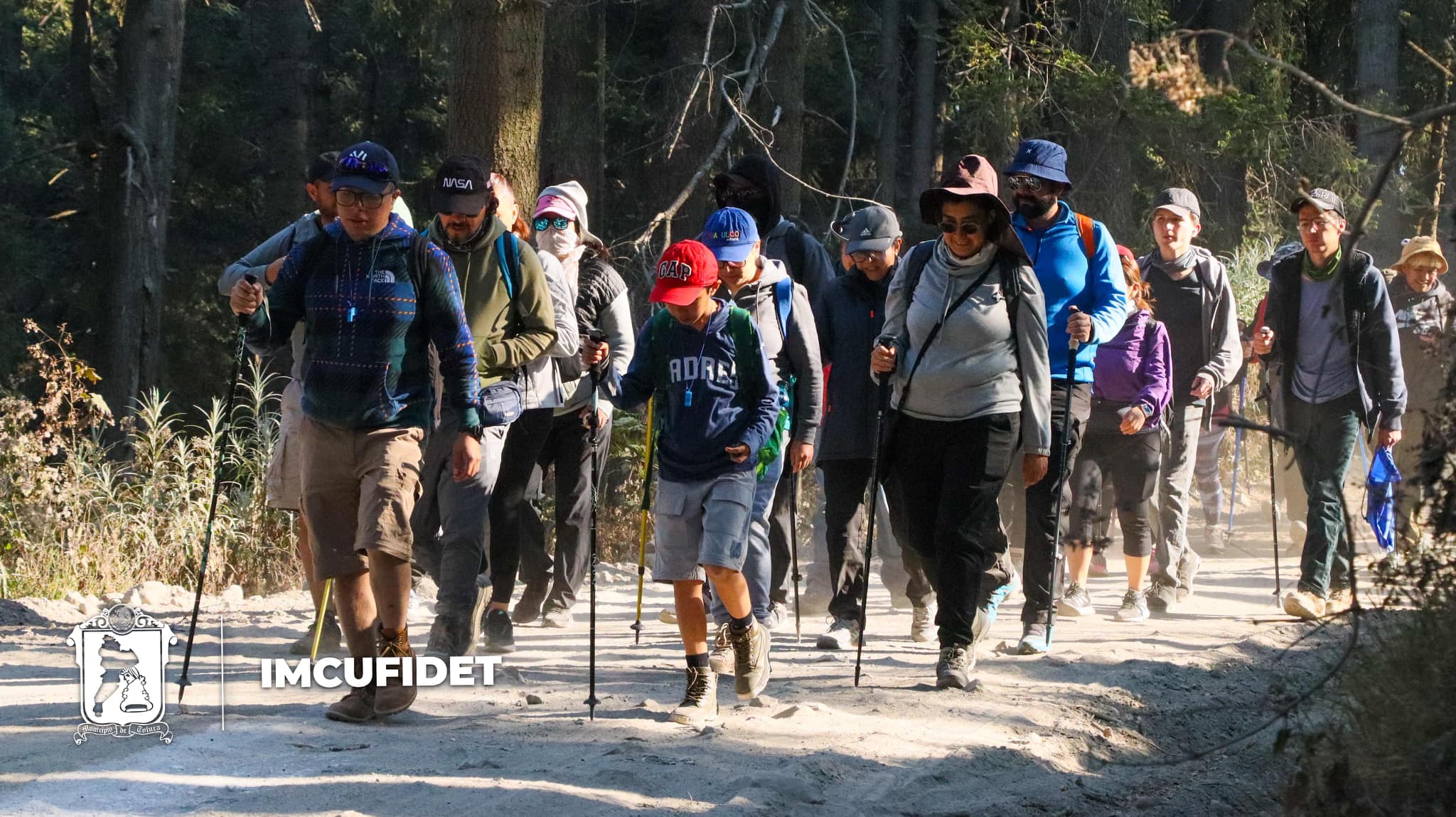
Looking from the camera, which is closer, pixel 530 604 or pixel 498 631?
pixel 498 631

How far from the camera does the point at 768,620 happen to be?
820cm

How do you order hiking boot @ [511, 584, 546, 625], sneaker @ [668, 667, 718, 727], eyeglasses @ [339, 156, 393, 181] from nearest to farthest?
eyeglasses @ [339, 156, 393, 181], sneaker @ [668, 667, 718, 727], hiking boot @ [511, 584, 546, 625]

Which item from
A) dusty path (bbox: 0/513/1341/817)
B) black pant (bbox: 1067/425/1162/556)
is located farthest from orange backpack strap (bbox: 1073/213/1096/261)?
dusty path (bbox: 0/513/1341/817)

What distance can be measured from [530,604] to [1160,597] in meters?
3.71

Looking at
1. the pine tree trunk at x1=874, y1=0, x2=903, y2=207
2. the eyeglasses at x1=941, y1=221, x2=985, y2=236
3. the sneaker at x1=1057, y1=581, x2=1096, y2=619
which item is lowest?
the sneaker at x1=1057, y1=581, x2=1096, y2=619

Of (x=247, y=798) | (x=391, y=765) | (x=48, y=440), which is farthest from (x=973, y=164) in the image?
(x=48, y=440)

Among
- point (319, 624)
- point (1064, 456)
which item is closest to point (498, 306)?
point (319, 624)

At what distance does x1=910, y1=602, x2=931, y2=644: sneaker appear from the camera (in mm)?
8625

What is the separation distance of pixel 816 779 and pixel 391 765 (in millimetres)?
1456

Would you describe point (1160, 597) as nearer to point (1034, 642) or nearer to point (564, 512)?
point (1034, 642)

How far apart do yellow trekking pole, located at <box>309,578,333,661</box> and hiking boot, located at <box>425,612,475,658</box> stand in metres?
0.51

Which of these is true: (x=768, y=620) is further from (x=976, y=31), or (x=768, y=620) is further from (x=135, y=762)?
(x=976, y=31)

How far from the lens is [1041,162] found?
780cm

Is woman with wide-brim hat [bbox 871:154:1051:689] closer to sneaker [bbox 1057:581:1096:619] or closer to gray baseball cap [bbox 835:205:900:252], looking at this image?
gray baseball cap [bbox 835:205:900:252]
